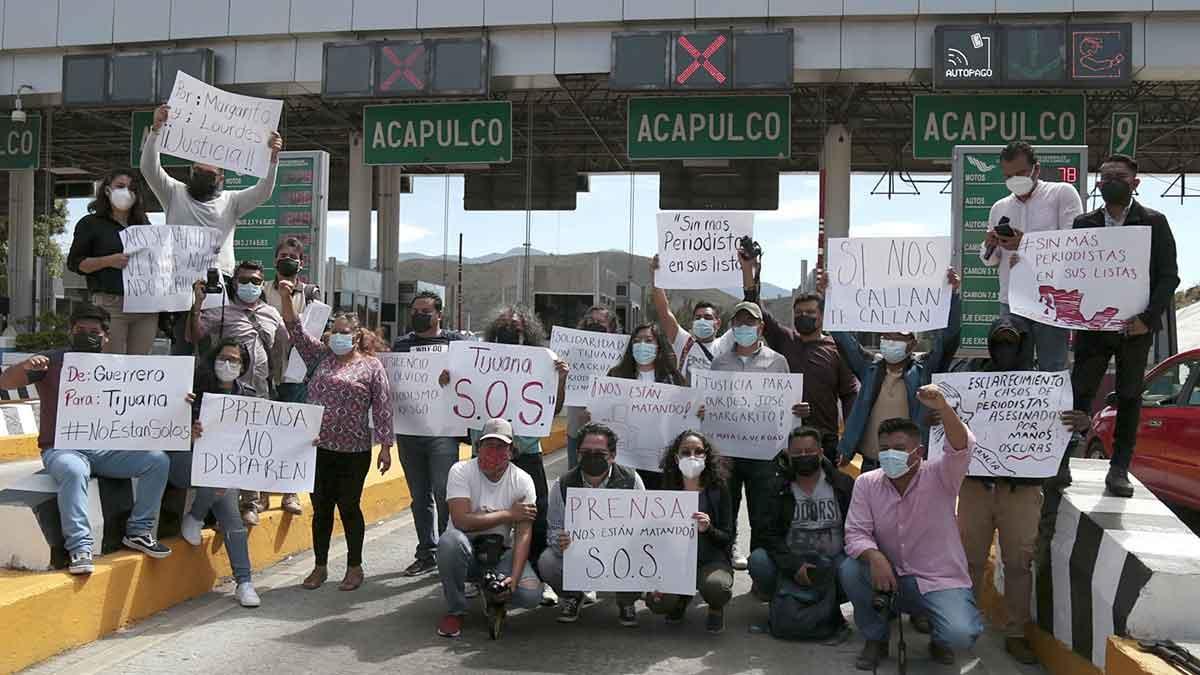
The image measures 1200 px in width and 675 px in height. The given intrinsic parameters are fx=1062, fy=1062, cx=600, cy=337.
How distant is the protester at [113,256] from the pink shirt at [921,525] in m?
4.91

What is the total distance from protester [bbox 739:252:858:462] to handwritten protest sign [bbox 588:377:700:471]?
85 cm

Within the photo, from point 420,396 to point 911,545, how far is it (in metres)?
3.45

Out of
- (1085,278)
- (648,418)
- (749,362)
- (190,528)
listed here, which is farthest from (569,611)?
(1085,278)

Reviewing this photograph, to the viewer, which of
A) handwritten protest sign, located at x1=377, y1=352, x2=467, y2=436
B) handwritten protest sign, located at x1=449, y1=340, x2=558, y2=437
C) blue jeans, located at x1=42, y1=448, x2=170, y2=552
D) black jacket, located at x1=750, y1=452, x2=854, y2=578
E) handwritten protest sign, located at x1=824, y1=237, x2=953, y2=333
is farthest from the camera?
handwritten protest sign, located at x1=377, y1=352, x2=467, y2=436

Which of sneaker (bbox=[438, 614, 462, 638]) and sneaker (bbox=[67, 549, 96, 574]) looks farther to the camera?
sneaker (bbox=[438, 614, 462, 638])

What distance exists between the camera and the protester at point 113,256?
22.9ft

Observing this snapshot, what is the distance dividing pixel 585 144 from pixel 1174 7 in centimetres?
1384

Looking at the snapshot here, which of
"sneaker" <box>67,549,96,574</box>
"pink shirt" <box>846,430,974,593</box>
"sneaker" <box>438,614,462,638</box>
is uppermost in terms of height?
"pink shirt" <box>846,430,974,593</box>

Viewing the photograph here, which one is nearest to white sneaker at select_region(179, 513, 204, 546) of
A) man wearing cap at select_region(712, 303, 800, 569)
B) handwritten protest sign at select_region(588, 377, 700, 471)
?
handwritten protest sign at select_region(588, 377, 700, 471)

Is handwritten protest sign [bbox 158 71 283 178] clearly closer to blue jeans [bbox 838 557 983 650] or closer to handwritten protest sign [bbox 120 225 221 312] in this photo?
handwritten protest sign [bbox 120 225 221 312]

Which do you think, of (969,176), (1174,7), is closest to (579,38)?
(969,176)

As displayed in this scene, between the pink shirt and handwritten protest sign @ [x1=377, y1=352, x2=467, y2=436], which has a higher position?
handwritten protest sign @ [x1=377, y1=352, x2=467, y2=436]

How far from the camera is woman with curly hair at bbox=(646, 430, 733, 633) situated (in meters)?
6.25

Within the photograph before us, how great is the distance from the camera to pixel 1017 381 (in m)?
6.04
